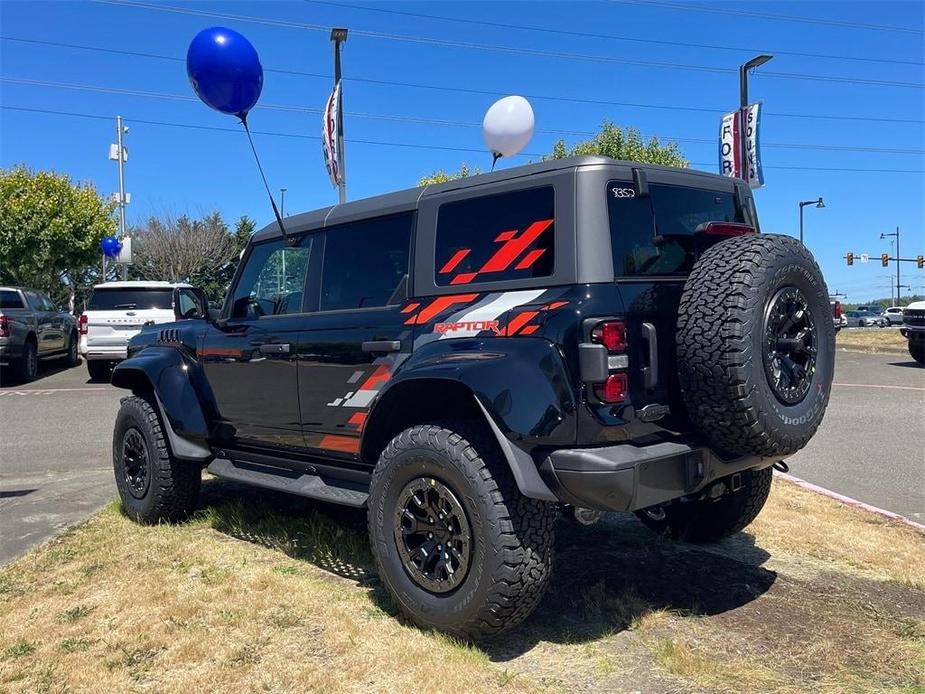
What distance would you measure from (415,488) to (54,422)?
809 cm

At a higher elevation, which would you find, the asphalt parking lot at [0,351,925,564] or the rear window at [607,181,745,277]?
the rear window at [607,181,745,277]

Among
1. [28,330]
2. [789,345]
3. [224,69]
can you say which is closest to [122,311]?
[28,330]

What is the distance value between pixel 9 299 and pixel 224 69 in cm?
1144

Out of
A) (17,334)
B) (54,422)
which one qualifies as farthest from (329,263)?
(17,334)

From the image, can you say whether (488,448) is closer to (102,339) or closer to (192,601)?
(192,601)

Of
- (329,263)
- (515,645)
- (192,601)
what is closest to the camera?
(515,645)

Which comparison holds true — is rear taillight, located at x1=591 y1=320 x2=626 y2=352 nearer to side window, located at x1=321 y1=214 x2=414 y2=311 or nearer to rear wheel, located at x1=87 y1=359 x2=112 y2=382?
side window, located at x1=321 y1=214 x2=414 y2=311

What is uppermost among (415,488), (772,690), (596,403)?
(596,403)

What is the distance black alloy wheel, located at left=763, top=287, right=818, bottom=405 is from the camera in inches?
120

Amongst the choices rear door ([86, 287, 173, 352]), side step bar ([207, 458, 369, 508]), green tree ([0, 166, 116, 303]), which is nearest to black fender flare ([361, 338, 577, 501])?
side step bar ([207, 458, 369, 508])

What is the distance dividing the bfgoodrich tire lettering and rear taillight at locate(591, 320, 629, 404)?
3220mm

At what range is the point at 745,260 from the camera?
3.00 metres

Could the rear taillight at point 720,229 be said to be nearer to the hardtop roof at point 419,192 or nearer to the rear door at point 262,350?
the hardtop roof at point 419,192

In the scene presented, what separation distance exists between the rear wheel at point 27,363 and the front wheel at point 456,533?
12874mm
